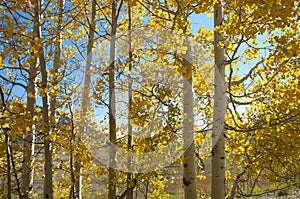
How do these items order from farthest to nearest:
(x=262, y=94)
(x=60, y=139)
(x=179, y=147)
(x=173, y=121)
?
(x=262, y=94) → (x=179, y=147) → (x=60, y=139) → (x=173, y=121)

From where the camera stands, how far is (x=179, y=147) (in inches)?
143

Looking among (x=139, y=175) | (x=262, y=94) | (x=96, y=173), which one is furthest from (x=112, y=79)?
(x=262, y=94)

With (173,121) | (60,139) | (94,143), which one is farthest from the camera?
(94,143)

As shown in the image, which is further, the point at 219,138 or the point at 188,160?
the point at 188,160

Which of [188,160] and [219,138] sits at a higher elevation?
[219,138]

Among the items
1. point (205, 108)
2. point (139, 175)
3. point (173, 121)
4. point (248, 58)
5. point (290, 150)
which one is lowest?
point (139, 175)

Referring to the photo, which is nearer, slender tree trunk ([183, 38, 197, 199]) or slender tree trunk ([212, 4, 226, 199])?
slender tree trunk ([212, 4, 226, 199])

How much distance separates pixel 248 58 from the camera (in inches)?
174

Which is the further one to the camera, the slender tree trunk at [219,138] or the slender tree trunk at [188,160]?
the slender tree trunk at [188,160]

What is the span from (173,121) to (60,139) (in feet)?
4.63

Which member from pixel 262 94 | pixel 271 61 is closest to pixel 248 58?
pixel 262 94

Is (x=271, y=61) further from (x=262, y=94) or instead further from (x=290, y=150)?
(x=290, y=150)

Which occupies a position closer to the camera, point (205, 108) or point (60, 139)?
point (60, 139)

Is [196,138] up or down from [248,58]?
down
